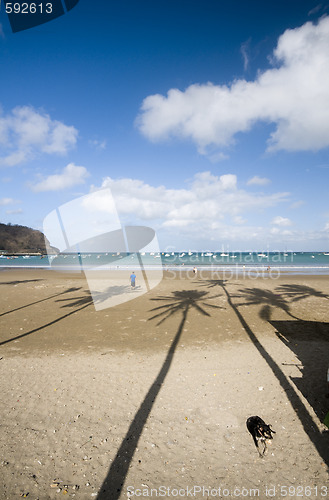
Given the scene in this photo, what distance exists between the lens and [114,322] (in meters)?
14.4

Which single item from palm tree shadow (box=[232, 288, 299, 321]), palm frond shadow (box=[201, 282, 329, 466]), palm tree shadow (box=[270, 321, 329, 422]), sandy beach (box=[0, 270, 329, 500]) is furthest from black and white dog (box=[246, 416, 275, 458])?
palm tree shadow (box=[232, 288, 299, 321])

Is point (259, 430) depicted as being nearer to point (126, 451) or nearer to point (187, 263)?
point (126, 451)

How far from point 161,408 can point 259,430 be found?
2582 mm

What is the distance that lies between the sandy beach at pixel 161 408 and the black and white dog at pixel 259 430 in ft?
0.54

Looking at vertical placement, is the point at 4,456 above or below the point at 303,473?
above

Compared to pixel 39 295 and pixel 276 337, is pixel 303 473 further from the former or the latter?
pixel 39 295

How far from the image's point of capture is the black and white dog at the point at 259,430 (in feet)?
18.0

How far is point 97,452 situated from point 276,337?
9806mm

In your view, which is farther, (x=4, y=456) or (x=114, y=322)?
(x=114, y=322)

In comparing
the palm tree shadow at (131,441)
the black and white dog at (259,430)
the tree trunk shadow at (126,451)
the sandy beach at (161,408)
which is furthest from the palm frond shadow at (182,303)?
the black and white dog at (259,430)

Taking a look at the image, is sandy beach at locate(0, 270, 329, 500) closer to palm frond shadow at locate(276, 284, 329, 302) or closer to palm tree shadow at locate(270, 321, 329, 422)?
palm tree shadow at locate(270, 321, 329, 422)

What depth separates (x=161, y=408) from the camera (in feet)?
21.5

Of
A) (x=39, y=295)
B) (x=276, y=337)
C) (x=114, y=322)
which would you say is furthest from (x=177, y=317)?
(x=39, y=295)

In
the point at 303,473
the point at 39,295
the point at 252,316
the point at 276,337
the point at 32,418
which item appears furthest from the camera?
the point at 39,295
